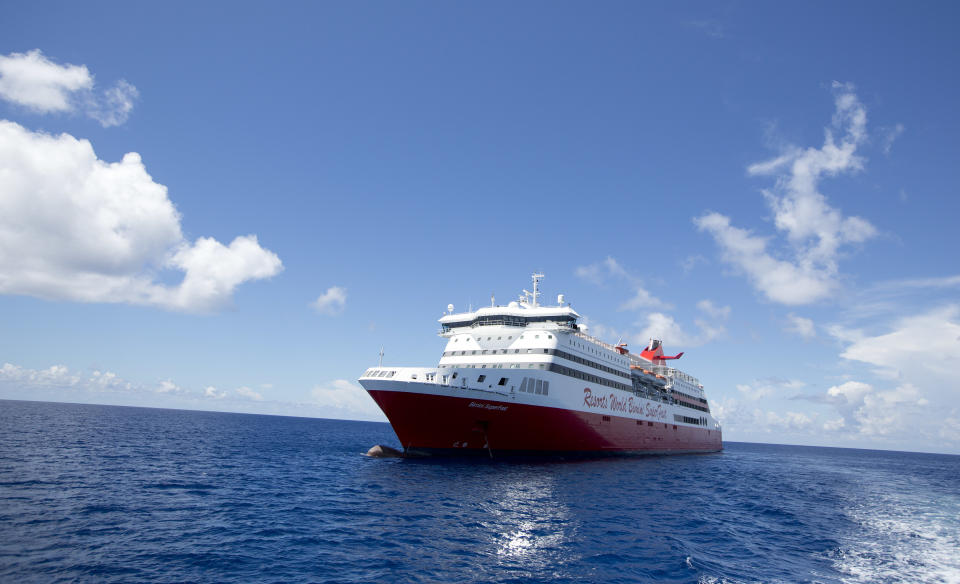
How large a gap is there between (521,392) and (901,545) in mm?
21762

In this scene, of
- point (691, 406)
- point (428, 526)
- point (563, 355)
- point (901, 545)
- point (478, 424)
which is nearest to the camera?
point (428, 526)

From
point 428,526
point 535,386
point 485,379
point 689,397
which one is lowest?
point 428,526

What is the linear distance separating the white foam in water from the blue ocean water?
0.38 ft

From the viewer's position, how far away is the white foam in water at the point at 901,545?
682 inches

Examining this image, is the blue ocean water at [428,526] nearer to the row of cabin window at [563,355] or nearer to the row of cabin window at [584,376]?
the row of cabin window at [584,376]

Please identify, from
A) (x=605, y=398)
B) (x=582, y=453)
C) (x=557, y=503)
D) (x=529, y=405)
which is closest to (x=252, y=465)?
(x=529, y=405)

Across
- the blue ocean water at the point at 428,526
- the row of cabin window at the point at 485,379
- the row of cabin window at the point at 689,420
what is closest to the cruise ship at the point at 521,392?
the row of cabin window at the point at 485,379

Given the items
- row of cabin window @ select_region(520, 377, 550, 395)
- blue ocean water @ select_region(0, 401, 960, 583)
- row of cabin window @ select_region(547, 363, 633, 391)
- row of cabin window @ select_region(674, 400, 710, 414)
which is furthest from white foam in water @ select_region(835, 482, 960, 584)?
row of cabin window @ select_region(674, 400, 710, 414)

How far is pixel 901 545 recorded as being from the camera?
2155 cm

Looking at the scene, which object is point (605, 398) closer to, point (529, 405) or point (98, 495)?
point (529, 405)

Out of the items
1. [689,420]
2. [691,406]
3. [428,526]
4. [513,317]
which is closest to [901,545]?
[428,526]

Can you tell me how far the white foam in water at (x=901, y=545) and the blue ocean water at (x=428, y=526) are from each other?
0.11 metres

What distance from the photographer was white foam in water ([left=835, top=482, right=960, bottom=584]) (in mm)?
17328

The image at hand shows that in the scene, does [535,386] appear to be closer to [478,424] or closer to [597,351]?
[478,424]
